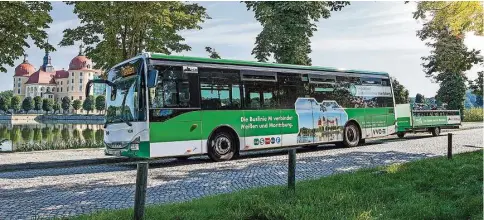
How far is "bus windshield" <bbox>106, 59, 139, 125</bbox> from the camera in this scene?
11477 mm

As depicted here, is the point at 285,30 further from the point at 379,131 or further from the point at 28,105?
the point at 28,105

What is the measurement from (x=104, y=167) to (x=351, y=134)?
396 inches

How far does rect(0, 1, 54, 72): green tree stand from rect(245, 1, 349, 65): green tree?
473 inches

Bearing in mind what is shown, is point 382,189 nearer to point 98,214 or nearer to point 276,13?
point 98,214

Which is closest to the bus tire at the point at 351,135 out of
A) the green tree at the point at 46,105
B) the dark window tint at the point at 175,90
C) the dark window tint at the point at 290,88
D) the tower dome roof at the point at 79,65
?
the dark window tint at the point at 290,88

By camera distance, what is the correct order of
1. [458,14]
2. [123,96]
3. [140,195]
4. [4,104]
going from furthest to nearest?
[4,104], [458,14], [123,96], [140,195]

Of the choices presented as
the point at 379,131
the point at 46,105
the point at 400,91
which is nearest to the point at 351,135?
the point at 379,131

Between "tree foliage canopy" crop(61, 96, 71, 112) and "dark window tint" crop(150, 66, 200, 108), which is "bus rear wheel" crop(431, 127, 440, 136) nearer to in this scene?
"dark window tint" crop(150, 66, 200, 108)

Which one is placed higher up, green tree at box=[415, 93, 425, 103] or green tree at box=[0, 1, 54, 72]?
green tree at box=[0, 1, 54, 72]

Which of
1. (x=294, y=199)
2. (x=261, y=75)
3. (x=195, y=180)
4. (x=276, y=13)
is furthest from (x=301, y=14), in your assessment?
(x=294, y=199)

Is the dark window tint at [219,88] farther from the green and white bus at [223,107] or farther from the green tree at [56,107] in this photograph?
the green tree at [56,107]

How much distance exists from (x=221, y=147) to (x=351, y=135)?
6.76 metres

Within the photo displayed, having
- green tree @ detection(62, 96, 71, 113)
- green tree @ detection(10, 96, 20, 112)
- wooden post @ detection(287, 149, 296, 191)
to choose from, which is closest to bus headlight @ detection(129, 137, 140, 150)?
wooden post @ detection(287, 149, 296, 191)

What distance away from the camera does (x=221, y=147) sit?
13.0 metres
